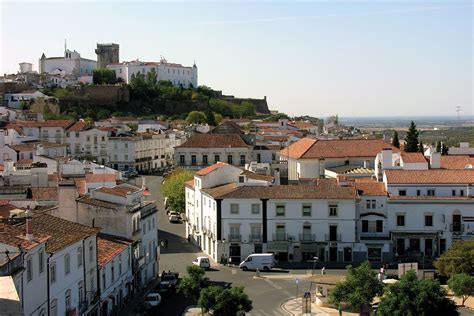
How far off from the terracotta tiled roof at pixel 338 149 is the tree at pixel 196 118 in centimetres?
6732

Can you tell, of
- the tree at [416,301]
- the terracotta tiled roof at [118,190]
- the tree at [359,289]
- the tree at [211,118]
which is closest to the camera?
the tree at [416,301]

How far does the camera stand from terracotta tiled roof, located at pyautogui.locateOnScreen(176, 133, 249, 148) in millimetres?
84750

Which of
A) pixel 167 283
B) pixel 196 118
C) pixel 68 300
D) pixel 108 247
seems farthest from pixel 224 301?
pixel 196 118

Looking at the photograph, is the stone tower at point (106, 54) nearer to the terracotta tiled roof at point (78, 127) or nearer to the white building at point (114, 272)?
the terracotta tiled roof at point (78, 127)

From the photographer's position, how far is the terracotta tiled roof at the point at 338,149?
64938 millimetres

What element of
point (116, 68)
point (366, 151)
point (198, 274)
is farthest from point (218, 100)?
point (198, 274)

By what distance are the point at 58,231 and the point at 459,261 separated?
72.4 ft

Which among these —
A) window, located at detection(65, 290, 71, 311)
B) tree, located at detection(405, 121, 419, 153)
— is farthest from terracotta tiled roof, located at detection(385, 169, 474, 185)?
tree, located at detection(405, 121, 419, 153)

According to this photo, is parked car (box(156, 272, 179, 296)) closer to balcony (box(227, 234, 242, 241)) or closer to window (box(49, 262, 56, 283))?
balcony (box(227, 234, 242, 241))

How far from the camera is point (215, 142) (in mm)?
85375

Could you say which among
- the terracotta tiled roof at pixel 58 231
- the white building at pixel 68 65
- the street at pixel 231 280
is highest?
the white building at pixel 68 65

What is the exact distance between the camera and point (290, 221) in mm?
49344

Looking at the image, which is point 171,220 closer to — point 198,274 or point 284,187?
point 284,187

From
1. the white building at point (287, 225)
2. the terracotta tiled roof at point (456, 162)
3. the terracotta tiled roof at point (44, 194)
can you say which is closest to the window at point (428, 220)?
the white building at point (287, 225)
